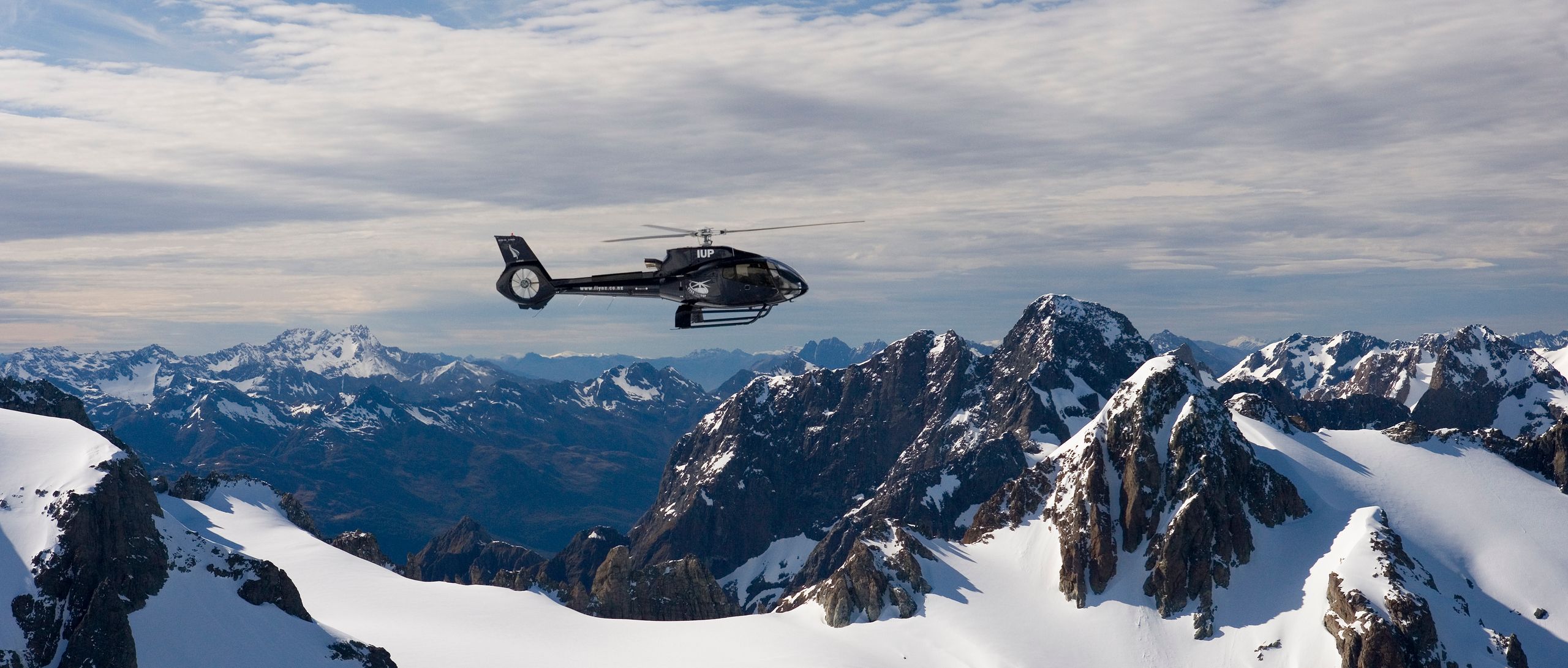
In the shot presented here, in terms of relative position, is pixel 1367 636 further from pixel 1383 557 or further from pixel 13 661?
pixel 13 661

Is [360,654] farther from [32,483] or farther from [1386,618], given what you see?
[1386,618]

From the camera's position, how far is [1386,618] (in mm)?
180625

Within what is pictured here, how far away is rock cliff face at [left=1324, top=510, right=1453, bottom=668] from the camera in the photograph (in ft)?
579

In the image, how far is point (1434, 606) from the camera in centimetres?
18625

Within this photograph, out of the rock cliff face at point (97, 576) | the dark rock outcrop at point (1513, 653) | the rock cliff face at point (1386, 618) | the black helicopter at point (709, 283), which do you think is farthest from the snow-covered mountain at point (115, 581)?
the dark rock outcrop at point (1513, 653)

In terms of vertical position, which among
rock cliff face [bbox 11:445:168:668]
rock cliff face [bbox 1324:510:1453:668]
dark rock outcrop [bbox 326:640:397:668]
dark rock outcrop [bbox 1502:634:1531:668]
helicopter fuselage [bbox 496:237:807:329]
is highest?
helicopter fuselage [bbox 496:237:807:329]

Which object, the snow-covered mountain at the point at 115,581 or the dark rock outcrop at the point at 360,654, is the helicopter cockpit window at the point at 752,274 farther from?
the snow-covered mountain at the point at 115,581

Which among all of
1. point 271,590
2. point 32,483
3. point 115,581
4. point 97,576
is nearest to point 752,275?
point 115,581

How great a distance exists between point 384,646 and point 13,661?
180ft

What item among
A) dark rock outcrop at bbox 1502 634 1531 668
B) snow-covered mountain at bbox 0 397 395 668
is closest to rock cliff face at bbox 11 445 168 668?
snow-covered mountain at bbox 0 397 395 668

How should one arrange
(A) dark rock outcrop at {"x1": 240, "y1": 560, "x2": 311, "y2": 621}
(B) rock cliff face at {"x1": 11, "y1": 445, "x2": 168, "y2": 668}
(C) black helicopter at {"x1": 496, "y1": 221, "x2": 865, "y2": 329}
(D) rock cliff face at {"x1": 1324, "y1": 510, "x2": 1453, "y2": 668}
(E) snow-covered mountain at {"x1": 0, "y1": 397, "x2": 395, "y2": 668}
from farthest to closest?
1. (D) rock cliff face at {"x1": 1324, "y1": 510, "x2": 1453, "y2": 668}
2. (A) dark rock outcrop at {"x1": 240, "y1": 560, "x2": 311, "y2": 621}
3. (E) snow-covered mountain at {"x1": 0, "y1": 397, "x2": 395, "y2": 668}
4. (B) rock cliff face at {"x1": 11, "y1": 445, "x2": 168, "y2": 668}
5. (C) black helicopter at {"x1": 496, "y1": 221, "x2": 865, "y2": 329}

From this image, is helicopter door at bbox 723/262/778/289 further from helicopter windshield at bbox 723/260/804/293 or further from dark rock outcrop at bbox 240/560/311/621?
dark rock outcrop at bbox 240/560/311/621

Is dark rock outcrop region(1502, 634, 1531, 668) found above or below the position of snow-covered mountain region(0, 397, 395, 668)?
below

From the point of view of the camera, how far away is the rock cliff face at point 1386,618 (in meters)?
176
